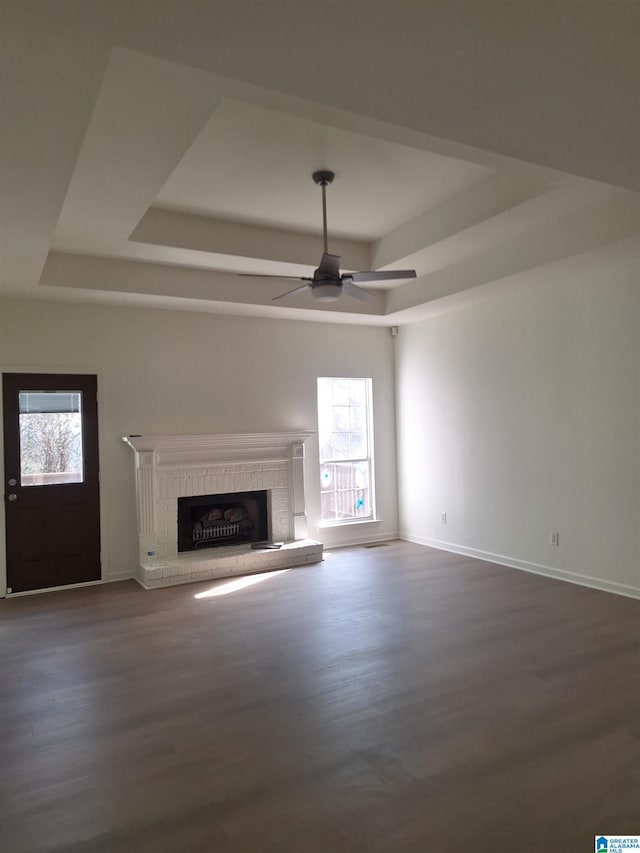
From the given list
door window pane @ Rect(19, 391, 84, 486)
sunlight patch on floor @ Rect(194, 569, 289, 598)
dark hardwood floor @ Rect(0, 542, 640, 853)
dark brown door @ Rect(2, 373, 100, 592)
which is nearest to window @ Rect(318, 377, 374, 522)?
sunlight patch on floor @ Rect(194, 569, 289, 598)

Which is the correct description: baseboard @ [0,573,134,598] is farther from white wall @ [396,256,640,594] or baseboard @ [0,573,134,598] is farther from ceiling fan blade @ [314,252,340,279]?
ceiling fan blade @ [314,252,340,279]

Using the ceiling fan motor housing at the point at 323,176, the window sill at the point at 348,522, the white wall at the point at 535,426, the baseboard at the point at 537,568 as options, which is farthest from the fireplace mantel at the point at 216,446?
the ceiling fan motor housing at the point at 323,176

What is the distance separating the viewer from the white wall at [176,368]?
219 inches

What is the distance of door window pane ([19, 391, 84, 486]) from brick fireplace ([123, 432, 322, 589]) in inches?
20.9

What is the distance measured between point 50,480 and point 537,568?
4.74 meters

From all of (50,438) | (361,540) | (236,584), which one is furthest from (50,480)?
(361,540)

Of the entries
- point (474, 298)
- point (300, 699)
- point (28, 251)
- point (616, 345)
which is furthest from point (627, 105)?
point (28, 251)

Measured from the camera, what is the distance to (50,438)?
5.54 m

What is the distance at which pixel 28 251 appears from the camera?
4059mm

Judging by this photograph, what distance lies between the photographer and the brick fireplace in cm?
574

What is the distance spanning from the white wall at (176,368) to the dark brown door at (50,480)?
0.11m

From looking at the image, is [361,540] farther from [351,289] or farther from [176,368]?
[351,289]

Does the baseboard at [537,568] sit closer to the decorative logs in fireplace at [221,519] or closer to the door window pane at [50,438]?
the decorative logs in fireplace at [221,519]

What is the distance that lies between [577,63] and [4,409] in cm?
511
